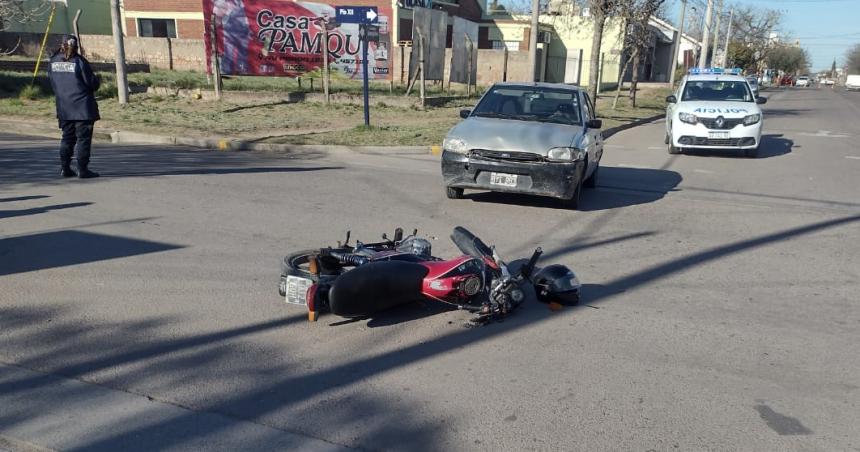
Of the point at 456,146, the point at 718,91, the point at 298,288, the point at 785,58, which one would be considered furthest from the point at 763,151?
the point at 785,58

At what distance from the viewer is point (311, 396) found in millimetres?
3824

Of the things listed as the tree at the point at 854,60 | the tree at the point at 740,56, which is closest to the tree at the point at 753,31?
the tree at the point at 740,56

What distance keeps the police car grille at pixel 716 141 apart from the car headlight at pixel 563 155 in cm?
735

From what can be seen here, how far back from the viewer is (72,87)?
9344 mm

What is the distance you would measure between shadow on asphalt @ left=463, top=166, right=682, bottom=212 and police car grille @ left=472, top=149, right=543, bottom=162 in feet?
3.23

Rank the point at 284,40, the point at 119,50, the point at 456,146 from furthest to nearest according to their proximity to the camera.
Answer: the point at 284,40 → the point at 119,50 → the point at 456,146

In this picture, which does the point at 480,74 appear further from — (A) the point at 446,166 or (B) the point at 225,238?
(B) the point at 225,238

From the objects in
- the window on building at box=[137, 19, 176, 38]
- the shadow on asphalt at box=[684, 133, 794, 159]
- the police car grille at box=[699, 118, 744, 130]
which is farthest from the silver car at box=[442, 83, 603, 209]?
the window on building at box=[137, 19, 176, 38]

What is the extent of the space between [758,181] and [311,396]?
33.4 ft

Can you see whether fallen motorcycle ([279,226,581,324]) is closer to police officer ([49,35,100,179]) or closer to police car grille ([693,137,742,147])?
police officer ([49,35,100,179])

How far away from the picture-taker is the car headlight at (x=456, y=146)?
851 cm

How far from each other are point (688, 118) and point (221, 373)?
12879 mm

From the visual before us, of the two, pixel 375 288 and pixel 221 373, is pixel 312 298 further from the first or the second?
pixel 221 373

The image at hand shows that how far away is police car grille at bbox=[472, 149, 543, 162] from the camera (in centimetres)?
825
